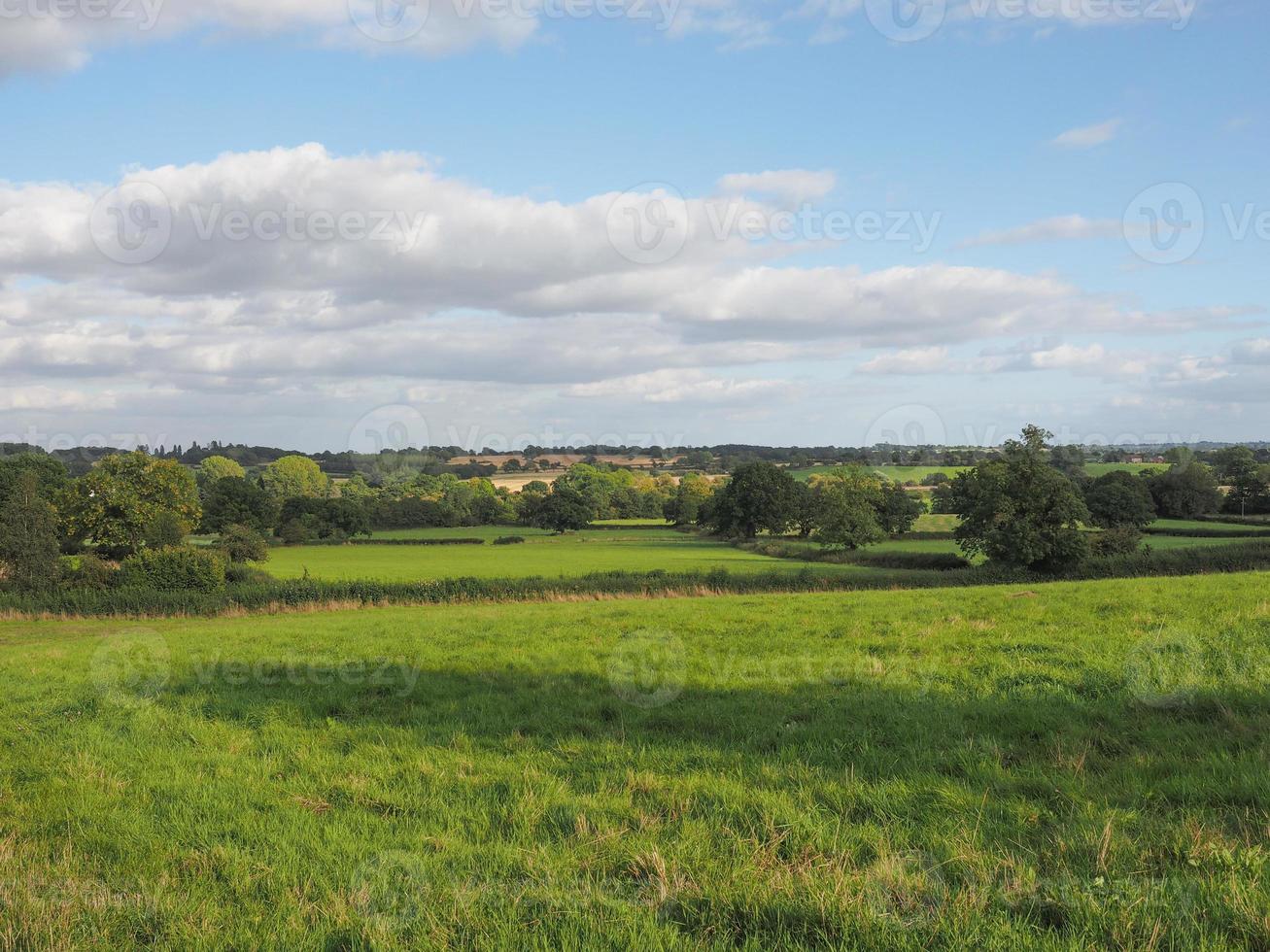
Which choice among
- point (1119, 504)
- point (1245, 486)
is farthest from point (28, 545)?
point (1245, 486)

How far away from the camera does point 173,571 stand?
48.0m

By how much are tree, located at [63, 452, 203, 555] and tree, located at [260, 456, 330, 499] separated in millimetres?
62441

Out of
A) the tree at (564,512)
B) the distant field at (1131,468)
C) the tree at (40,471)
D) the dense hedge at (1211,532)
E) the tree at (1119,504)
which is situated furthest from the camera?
the tree at (564,512)

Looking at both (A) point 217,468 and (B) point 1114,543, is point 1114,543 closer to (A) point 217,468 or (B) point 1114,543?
(B) point 1114,543

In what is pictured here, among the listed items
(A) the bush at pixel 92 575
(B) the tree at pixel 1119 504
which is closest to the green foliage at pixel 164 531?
(A) the bush at pixel 92 575

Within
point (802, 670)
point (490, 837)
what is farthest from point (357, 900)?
point (802, 670)

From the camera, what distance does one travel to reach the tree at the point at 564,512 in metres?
111

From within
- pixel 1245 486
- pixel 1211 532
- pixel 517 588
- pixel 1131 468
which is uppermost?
pixel 1131 468

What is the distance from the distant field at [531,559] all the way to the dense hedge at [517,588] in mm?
11050

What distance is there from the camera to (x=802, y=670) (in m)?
12.0

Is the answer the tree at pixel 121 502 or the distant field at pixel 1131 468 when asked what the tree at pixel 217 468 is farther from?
the distant field at pixel 1131 468

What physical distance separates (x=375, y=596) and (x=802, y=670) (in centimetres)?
3315

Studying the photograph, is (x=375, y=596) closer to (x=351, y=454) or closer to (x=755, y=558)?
(x=755, y=558)

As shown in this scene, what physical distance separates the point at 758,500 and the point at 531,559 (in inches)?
1292
